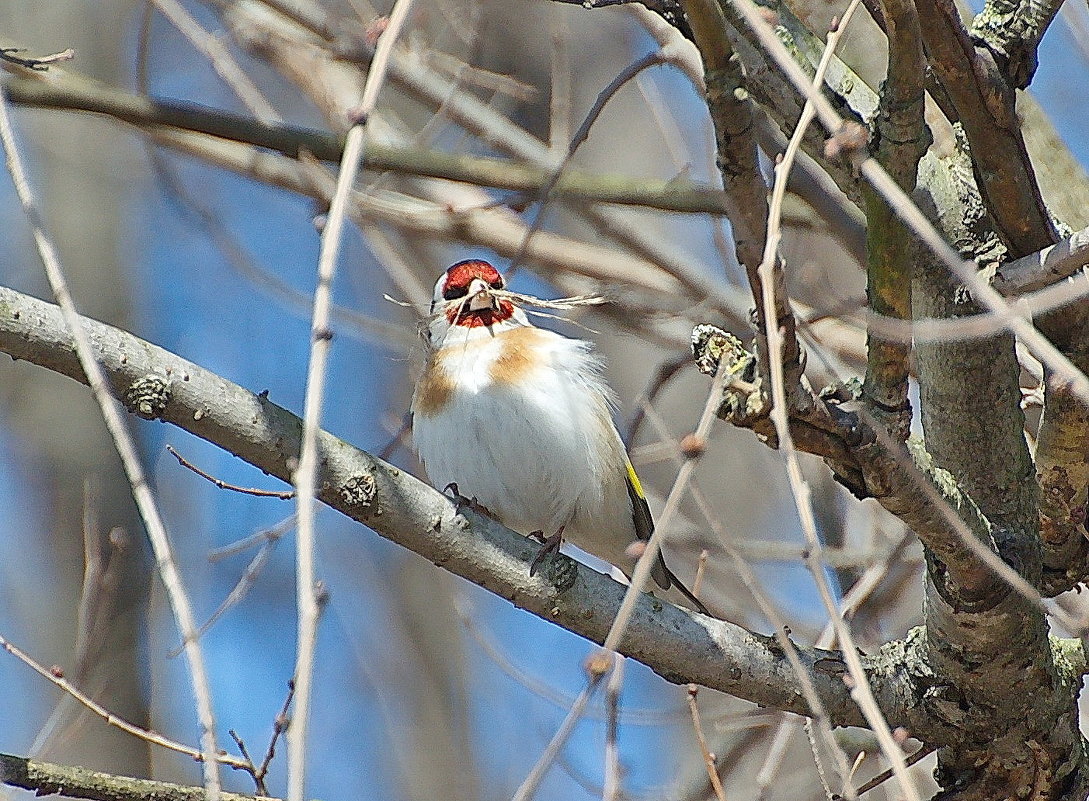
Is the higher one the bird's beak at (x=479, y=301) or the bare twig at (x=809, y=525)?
the bird's beak at (x=479, y=301)

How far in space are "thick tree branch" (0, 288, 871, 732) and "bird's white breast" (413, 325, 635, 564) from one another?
3.73 feet

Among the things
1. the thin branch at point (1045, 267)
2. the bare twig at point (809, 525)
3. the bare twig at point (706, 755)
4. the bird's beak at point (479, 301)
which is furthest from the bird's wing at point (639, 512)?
the bare twig at point (809, 525)

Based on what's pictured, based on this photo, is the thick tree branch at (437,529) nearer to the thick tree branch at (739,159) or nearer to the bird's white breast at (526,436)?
the thick tree branch at (739,159)

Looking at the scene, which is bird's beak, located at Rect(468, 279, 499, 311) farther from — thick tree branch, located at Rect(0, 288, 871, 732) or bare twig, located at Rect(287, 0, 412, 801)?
bare twig, located at Rect(287, 0, 412, 801)

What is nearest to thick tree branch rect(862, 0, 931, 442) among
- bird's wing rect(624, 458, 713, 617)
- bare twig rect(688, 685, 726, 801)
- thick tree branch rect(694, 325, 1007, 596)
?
thick tree branch rect(694, 325, 1007, 596)

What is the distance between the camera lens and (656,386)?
11.3 ft

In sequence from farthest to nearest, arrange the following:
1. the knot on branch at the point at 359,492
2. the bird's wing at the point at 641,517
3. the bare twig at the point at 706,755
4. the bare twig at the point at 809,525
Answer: the bird's wing at the point at 641,517 → the bare twig at the point at 706,755 → the knot on branch at the point at 359,492 → the bare twig at the point at 809,525

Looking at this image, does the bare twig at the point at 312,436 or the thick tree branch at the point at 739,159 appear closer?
the bare twig at the point at 312,436

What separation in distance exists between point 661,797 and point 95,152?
589 centimetres

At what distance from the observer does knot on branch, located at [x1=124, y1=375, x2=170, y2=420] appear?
2.47 m

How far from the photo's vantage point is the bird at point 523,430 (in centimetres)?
425

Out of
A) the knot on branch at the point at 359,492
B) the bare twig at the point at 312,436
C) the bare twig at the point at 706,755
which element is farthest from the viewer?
the bare twig at the point at 706,755

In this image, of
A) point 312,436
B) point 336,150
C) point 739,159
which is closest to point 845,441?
point 739,159

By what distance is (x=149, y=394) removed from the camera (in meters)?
2.47
